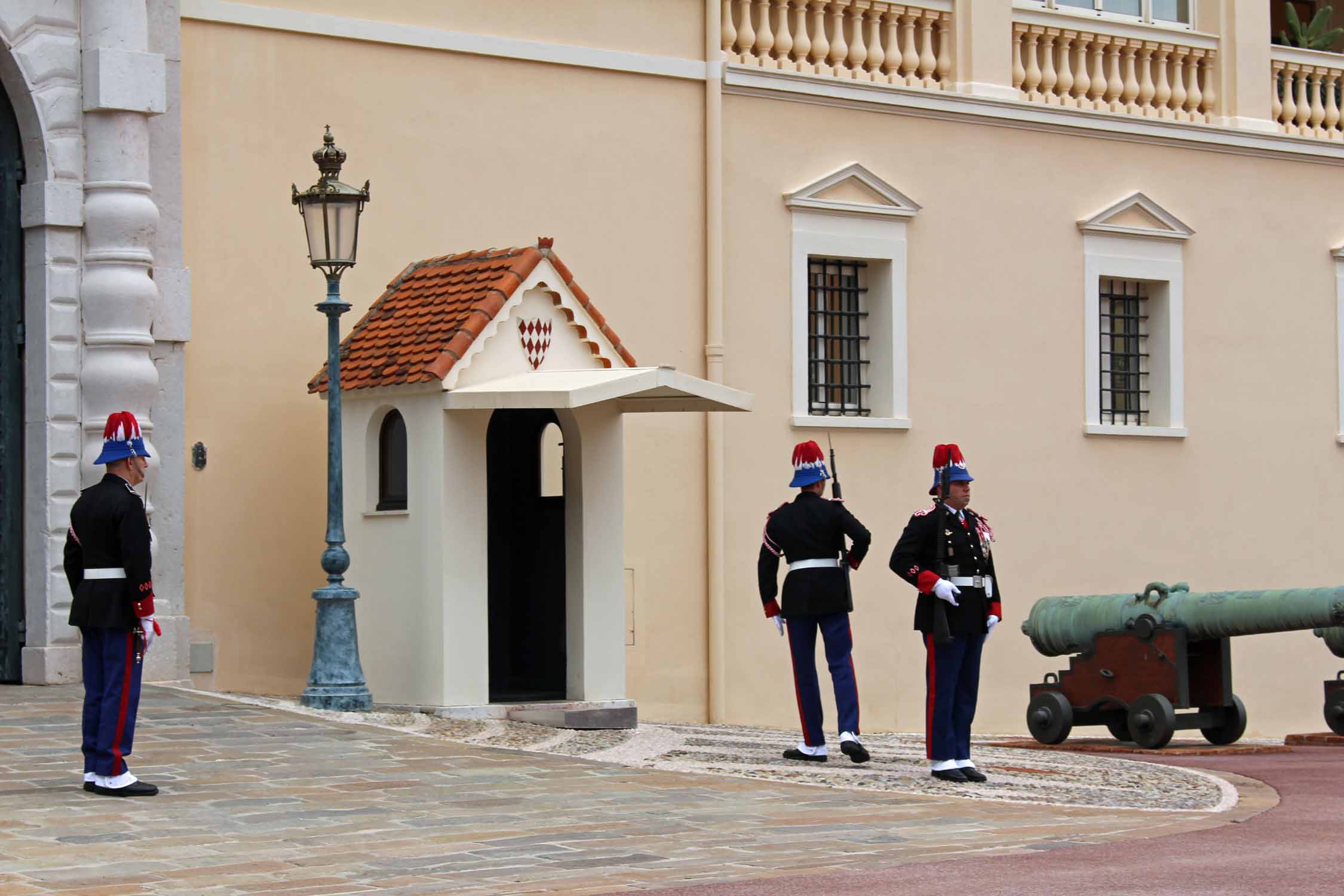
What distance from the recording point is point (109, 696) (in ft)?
33.8

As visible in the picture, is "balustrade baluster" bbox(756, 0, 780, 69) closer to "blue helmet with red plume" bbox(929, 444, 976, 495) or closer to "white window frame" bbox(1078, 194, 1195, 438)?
"white window frame" bbox(1078, 194, 1195, 438)

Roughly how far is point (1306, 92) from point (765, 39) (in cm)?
657

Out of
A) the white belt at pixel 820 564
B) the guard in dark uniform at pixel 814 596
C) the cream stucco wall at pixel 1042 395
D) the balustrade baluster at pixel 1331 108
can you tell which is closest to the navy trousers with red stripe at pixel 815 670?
the guard in dark uniform at pixel 814 596

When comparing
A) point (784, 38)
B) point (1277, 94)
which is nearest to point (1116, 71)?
point (1277, 94)

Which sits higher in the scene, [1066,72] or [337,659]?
[1066,72]

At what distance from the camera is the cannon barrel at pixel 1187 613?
49.1 ft

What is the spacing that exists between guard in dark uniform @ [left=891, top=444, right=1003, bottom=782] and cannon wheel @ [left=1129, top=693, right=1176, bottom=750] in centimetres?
325

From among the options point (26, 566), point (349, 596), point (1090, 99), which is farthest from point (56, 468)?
point (1090, 99)

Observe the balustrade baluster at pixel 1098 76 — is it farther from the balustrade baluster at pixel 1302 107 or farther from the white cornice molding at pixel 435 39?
the white cornice molding at pixel 435 39

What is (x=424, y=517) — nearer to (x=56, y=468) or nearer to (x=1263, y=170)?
(x=56, y=468)

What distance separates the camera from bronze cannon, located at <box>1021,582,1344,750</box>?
1505cm

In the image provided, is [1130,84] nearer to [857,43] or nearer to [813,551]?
[857,43]

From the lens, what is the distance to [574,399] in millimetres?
13570

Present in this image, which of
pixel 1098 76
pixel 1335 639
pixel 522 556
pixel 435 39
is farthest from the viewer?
pixel 1098 76
